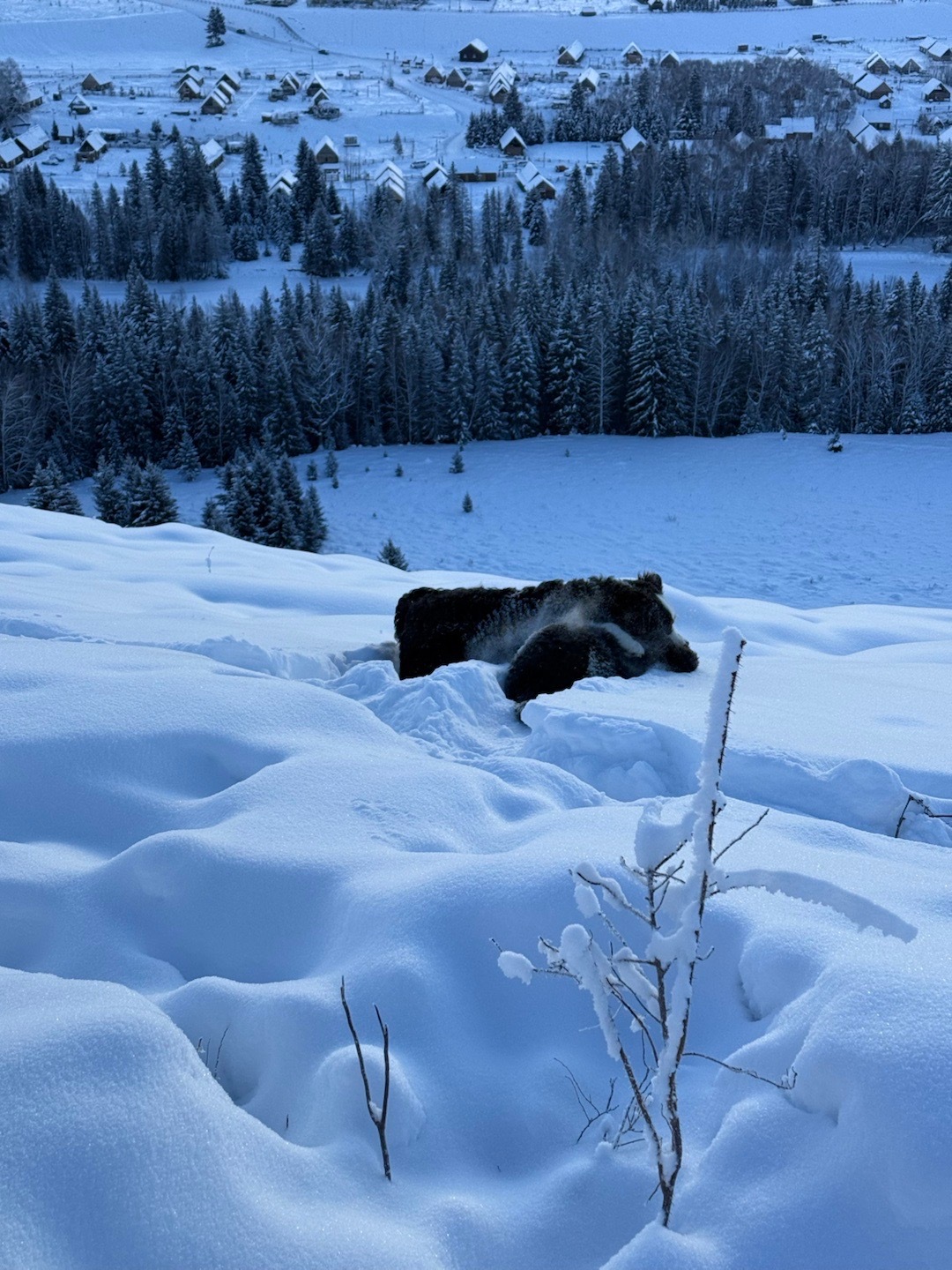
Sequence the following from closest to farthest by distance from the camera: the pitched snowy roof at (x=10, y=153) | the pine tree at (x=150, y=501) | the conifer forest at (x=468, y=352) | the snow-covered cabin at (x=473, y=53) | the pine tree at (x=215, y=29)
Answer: the pine tree at (x=150, y=501), the conifer forest at (x=468, y=352), the pitched snowy roof at (x=10, y=153), the snow-covered cabin at (x=473, y=53), the pine tree at (x=215, y=29)

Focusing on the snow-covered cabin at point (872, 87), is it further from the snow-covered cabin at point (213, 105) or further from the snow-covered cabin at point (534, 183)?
the snow-covered cabin at point (213, 105)

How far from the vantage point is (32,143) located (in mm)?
82562

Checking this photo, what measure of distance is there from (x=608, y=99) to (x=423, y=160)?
23510mm

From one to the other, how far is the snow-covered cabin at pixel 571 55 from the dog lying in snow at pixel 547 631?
431 feet

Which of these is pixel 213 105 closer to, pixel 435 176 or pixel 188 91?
pixel 188 91

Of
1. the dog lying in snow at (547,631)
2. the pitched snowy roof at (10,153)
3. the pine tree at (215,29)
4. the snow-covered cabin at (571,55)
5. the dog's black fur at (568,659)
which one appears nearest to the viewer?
the dog's black fur at (568,659)

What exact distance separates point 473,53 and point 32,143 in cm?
6172

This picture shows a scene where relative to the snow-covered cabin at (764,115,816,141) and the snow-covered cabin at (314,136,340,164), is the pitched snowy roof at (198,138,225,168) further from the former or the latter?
the snow-covered cabin at (764,115,816,141)

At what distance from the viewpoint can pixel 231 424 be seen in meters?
42.9

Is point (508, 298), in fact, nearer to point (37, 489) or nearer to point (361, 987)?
point (37, 489)

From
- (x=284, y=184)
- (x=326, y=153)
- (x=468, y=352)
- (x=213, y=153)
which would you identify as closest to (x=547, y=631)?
(x=468, y=352)

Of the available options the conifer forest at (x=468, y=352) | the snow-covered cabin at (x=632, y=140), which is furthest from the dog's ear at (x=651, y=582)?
the snow-covered cabin at (x=632, y=140)

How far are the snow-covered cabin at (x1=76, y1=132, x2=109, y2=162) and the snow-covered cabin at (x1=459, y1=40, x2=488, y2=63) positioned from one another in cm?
5714

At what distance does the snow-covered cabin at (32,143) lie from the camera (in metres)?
81.9
